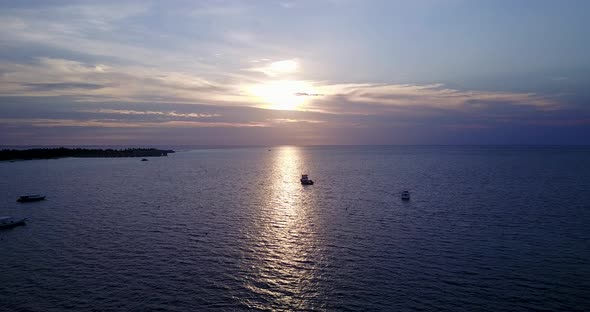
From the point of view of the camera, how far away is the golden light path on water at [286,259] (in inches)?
1268

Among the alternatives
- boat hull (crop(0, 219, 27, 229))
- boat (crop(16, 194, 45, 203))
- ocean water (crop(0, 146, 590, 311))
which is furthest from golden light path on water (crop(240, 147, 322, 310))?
boat (crop(16, 194, 45, 203))

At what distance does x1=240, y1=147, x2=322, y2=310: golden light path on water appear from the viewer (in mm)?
32219

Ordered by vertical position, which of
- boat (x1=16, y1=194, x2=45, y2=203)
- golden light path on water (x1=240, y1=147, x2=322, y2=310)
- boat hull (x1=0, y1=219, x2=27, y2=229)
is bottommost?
golden light path on water (x1=240, y1=147, x2=322, y2=310)

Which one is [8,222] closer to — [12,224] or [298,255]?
[12,224]

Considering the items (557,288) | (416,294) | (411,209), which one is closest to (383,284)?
(416,294)

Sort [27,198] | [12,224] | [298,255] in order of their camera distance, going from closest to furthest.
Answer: [298,255], [12,224], [27,198]

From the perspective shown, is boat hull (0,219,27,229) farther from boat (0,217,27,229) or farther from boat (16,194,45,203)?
boat (16,194,45,203)

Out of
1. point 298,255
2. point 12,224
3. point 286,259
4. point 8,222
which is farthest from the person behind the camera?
point 12,224

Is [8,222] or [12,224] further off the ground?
[8,222]

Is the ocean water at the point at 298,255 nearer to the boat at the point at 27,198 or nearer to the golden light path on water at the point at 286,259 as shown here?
the golden light path on water at the point at 286,259

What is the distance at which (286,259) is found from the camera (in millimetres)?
41750

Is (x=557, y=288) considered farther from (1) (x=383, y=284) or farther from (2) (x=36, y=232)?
(2) (x=36, y=232)

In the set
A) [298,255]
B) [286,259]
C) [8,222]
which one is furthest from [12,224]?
[298,255]

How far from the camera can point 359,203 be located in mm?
78062
